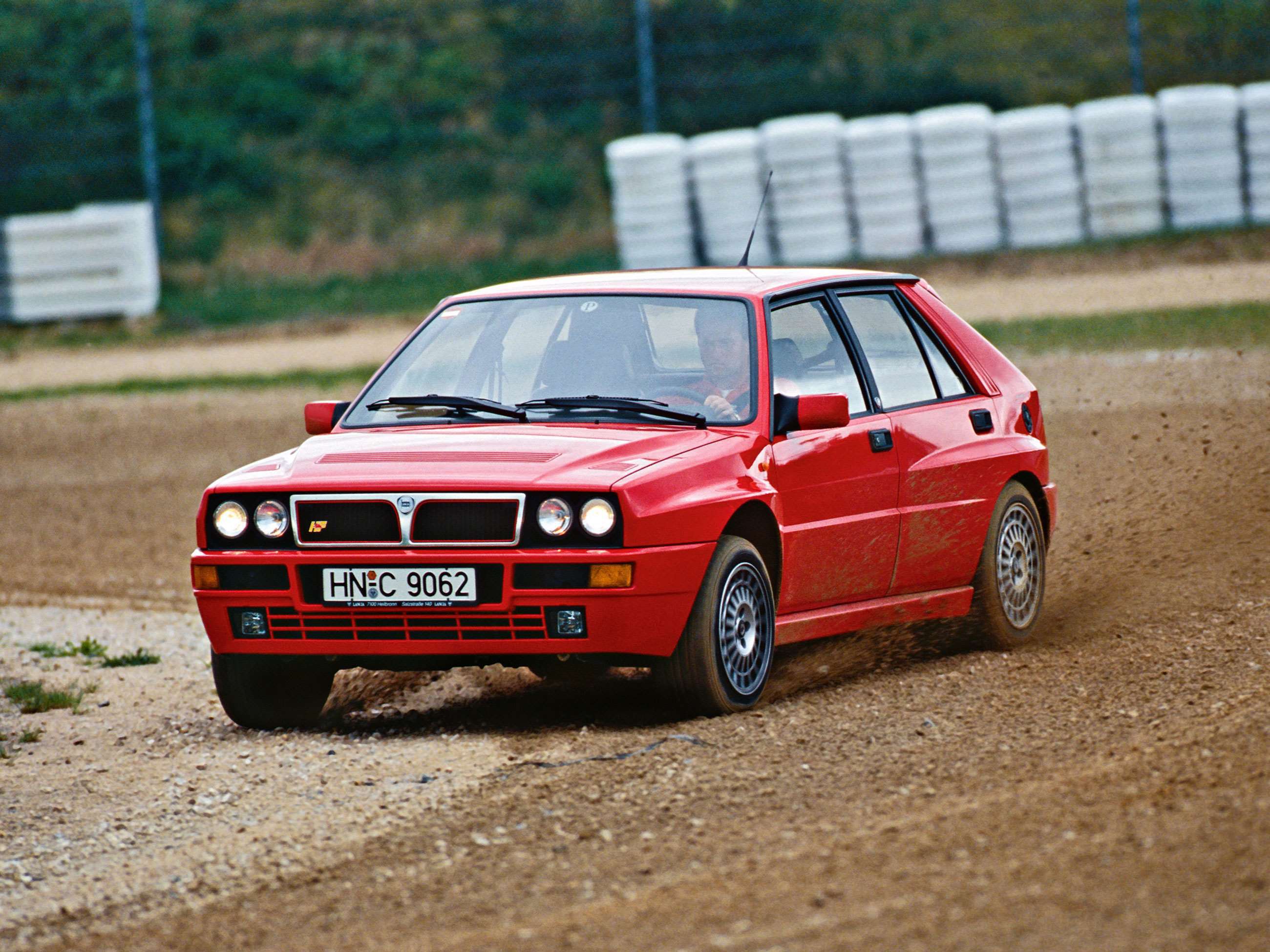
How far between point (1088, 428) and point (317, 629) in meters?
8.71

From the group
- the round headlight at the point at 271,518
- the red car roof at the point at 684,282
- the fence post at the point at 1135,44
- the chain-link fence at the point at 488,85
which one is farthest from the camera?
the chain-link fence at the point at 488,85

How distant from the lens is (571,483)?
597 cm

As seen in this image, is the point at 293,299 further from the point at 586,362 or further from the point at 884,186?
the point at 586,362

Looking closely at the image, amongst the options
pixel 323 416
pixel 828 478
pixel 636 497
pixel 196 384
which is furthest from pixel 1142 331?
pixel 636 497

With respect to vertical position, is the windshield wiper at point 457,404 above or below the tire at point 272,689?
above

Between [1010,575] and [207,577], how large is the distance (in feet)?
11.0

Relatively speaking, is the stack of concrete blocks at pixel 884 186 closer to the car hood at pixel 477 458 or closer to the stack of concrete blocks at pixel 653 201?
the stack of concrete blocks at pixel 653 201

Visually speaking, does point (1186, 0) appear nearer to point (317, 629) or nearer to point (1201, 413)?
point (1201, 413)

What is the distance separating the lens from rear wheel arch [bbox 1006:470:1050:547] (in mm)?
8242

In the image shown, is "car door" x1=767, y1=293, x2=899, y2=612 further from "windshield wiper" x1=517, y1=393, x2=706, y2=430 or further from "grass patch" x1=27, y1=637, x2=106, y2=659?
"grass patch" x1=27, y1=637, x2=106, y2=659

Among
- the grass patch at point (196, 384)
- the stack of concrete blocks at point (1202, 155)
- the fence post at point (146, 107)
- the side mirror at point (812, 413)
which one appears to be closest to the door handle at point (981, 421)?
the side mirror at point (812, 413)

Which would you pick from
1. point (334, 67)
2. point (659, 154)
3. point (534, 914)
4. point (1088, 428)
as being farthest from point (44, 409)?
point (534, 914)

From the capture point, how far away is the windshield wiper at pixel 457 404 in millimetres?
6770

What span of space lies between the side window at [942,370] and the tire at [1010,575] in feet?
1.51
